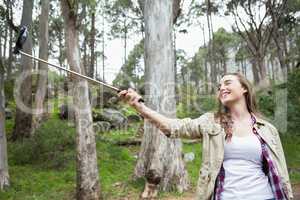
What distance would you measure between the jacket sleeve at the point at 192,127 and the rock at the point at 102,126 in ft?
42.5

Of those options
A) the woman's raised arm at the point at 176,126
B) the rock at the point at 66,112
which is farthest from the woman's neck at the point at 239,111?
the rock at the point at 66,112

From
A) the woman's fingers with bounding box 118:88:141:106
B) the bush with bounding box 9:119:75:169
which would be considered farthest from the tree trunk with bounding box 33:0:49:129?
the woman's fingers with bounding box 118:88:141:106

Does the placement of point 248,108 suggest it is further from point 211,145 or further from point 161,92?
point 161,92

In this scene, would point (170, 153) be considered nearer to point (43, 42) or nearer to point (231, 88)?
point (231, 88)

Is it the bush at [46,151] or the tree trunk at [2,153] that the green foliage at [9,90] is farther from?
the tree trunk at [2,153]

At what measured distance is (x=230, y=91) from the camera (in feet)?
8.21

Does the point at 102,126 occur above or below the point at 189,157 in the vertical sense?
above

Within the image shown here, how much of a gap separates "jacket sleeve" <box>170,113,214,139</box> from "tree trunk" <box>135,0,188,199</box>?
6169 mm

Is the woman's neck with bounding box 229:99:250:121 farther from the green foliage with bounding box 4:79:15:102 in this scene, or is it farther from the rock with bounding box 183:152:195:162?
the green foliage with bounding box 4:79:15:102

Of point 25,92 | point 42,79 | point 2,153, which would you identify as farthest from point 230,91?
point 25,92

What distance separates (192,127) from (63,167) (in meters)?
8.41

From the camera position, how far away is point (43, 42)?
14453 millimetres

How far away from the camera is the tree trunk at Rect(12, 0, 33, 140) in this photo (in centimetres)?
1329

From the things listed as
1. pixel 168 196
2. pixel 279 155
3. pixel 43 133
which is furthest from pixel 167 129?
pixel 43 133
